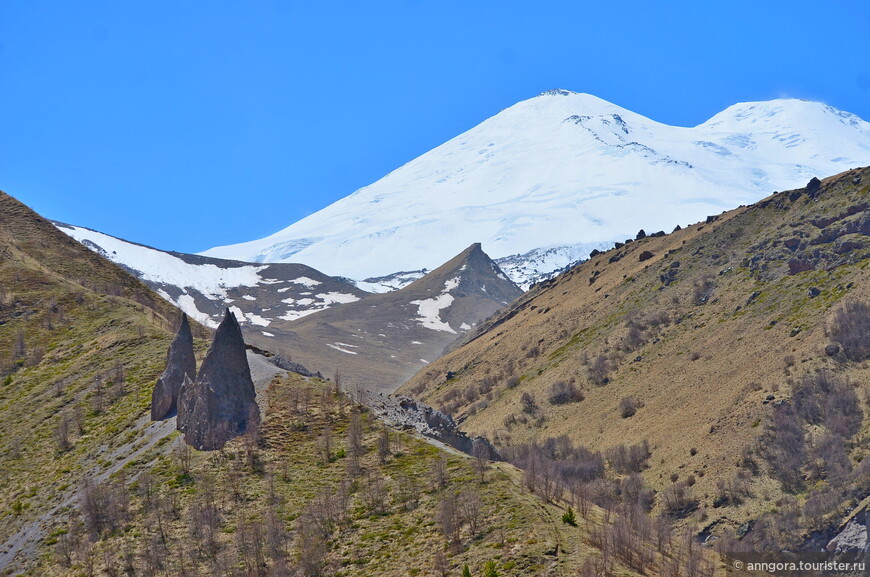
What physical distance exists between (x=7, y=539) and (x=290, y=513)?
13187 millimetres

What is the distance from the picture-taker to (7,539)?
142ft


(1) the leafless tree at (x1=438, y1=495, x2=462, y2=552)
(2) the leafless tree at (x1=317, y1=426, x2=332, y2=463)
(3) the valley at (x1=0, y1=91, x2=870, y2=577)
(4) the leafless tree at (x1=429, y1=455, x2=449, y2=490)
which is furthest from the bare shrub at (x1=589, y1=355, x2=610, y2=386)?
(1) the leafless tree at (x1=438, y1=495, x2=462, y2=552)

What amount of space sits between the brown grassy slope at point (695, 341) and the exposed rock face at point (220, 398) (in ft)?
97.9

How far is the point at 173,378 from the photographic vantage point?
49.3m

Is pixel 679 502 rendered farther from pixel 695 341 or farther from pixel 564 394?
pixel 564 394

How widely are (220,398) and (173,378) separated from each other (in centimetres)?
374

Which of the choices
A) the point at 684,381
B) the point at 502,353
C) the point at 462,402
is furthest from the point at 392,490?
the point at 502,353

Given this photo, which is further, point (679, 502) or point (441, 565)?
point (679, 502)

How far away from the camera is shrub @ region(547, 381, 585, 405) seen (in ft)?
286

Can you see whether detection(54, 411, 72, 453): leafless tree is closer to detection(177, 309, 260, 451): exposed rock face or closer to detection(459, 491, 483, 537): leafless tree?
detection(177, 309, 260, 451): exposed rock face

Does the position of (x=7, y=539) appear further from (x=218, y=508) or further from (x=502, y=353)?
(x=502, y=353)

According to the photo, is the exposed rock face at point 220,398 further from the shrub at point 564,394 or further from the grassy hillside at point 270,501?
the shrub at point 564,394

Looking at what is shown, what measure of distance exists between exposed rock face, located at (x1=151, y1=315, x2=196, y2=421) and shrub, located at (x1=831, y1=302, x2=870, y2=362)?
44.4 meters

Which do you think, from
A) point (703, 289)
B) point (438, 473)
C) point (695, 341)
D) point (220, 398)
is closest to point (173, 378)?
point (220, 398)
